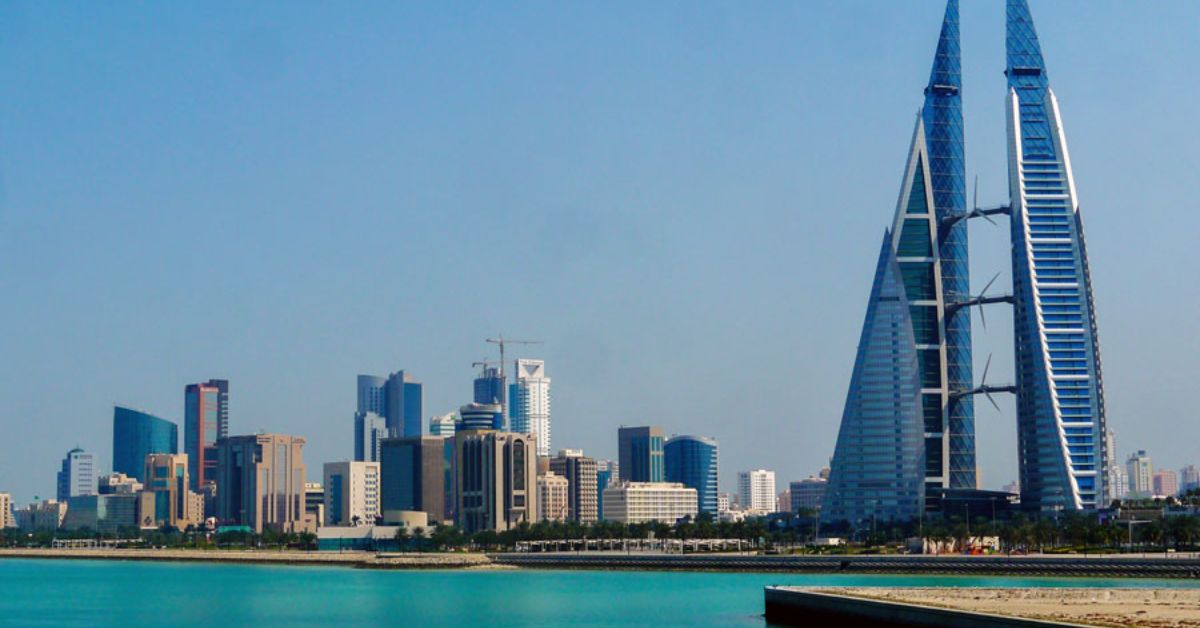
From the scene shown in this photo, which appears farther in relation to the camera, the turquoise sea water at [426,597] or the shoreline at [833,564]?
the shoreline at [833,564]

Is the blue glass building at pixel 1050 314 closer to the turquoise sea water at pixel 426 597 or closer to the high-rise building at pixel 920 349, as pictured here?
the high-rise building at pixel 920 349

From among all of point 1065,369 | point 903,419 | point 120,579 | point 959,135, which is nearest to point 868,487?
point 903,419

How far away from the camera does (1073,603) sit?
6325 cm

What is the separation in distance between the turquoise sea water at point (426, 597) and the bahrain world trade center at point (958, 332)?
55.6 metres

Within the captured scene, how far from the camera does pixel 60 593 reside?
119 m

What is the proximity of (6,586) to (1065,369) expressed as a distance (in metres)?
104

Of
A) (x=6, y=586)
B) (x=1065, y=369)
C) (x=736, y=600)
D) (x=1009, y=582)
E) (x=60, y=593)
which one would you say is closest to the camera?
(x=736, y=600)

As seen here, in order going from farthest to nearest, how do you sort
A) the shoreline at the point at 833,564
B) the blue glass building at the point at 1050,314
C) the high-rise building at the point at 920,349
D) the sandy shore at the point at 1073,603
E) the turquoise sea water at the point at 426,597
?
1. the high-rise building at the point at 920,349
2. the blue glass building at the point at 1050,314
3. the shoreline at the point at 833,564
4. the turquoise sea water at the point at 426,597
5. the sandy shore at the point at 1073,603

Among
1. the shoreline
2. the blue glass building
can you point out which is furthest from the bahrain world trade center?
the shoreline

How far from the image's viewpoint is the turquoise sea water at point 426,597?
273 feet

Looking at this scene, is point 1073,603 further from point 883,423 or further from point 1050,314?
point 883,423

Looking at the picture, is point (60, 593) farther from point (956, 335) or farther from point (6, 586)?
point (956, 335)

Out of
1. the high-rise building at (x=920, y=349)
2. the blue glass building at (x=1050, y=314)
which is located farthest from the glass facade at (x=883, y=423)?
the blue glass building at (x=1050, y=314)

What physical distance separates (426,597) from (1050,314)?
93182mm
